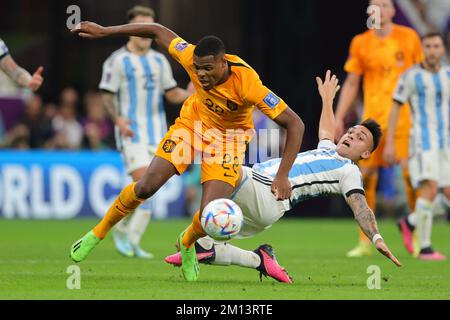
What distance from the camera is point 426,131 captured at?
12.1 metres

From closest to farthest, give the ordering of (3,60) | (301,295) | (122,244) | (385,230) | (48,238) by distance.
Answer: (301,295), (3,60), (122,244), (48,238), (385,230)

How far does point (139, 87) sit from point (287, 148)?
3900 millimetres

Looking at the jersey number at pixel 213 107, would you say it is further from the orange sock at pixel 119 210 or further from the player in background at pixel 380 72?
the player in background at pixel 380 72

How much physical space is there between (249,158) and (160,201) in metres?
1.74

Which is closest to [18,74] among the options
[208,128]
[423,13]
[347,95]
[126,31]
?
[126,31]

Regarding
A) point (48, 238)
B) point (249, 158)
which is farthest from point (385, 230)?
point (48, 238)

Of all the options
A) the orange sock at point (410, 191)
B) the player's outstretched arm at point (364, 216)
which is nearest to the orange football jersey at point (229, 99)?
the player's outstretched arm at point (364, 216)

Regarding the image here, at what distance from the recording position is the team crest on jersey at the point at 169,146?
8.95 metres

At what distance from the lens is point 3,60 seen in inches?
428

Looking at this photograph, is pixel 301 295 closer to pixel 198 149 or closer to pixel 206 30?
pixel 198 149

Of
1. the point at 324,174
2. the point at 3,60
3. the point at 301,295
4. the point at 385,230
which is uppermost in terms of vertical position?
the point at 3,60

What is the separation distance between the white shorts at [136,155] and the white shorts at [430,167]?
2790 millimetres

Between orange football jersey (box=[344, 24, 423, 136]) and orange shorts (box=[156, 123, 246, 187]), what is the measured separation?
371 centimetres

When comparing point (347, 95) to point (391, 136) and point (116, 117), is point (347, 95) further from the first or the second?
point (116, 117)
